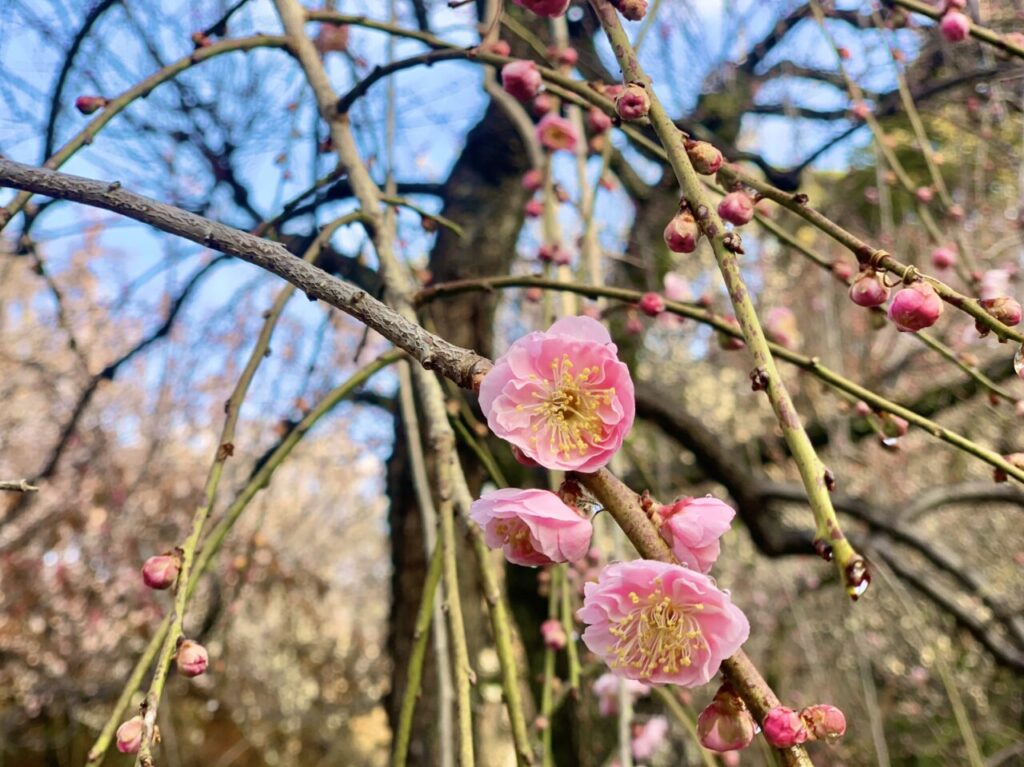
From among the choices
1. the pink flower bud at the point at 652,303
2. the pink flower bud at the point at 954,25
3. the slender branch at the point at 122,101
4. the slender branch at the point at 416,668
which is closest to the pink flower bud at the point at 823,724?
the slender branch at the point at 416,668

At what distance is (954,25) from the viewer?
105 cm

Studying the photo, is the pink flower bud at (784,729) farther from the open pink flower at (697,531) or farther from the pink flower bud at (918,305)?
the pink flower bud at (918,305)

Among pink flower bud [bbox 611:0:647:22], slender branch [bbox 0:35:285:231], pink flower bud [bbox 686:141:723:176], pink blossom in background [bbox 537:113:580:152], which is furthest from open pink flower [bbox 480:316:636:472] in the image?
pink blossom in background [bbox 537:113:580:152]

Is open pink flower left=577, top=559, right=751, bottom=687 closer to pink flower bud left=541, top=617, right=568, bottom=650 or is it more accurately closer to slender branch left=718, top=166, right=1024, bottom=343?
slender branch left=718, top=166, right=1024, bottom=343

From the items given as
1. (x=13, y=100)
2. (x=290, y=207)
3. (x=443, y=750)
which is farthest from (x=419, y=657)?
(x=13, y=100)

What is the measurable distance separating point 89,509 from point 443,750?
3868 mm

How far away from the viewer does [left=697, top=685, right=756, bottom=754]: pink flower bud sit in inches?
19.6

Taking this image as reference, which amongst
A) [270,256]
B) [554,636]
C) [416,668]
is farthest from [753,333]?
[554,636]

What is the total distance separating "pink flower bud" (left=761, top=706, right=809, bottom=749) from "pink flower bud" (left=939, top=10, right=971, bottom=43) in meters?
0.93

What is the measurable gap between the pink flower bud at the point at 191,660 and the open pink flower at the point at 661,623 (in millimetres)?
322

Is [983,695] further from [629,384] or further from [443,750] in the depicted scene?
[629,384]

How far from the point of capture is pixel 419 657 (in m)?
0.82

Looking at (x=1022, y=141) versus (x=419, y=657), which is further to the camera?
(x=1022, y=141)

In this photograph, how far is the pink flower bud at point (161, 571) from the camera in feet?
2.26
